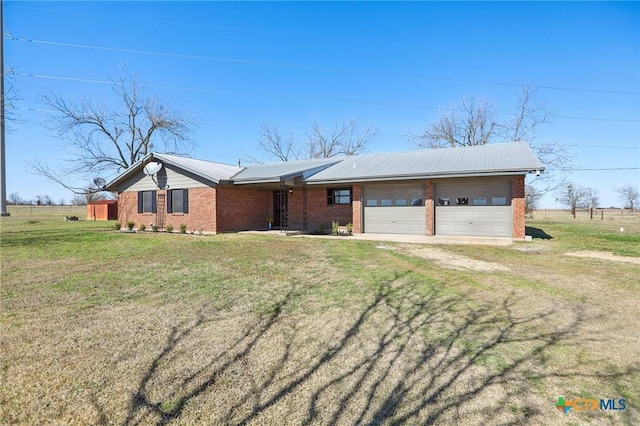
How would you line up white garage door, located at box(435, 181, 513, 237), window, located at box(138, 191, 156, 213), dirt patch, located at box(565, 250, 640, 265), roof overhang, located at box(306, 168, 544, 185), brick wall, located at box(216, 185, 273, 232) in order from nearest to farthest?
dirt patch, located at box(565, 250, 640, 265) < roof overhang, located at box(306, 168, 544, 185) < white garage door, located at box(435, 181, 513, 237) < brick wall, located at box(216, 185, 273, 232) < window, located at box(138, 191, 156, 213)

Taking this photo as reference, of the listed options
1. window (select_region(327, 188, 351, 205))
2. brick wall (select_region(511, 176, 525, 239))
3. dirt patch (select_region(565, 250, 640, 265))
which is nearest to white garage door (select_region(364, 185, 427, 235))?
window (select_region(327, 188, 351, 205))

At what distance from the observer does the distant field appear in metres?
2.33

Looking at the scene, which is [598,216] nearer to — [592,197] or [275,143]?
[592,197]

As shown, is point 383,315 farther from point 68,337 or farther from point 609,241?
point 609,241

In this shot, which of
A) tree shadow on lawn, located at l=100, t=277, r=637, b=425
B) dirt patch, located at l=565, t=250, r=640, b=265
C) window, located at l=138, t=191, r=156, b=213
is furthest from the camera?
window, located at l=138, t=191, r=156, b=213

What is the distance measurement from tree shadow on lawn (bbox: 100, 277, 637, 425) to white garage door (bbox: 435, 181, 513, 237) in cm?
951

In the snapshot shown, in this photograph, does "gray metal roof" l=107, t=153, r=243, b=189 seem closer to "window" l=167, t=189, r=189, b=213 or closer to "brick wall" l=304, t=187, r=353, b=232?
"window" l=167, t=189, r=189, b=213

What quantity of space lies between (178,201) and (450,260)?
14128mm

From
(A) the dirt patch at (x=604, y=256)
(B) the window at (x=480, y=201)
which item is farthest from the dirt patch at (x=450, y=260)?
(B) the window at (x=480, y=201)

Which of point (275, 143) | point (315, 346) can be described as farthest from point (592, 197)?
point (315, 346)

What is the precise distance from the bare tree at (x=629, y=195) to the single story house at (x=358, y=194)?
61.0 metres

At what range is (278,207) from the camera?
752 inches

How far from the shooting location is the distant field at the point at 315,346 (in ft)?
7.65

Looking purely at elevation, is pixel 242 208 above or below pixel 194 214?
above
